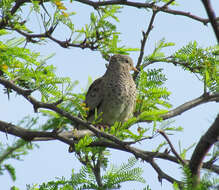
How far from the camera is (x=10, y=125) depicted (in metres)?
4.39

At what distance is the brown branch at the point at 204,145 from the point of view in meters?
2.83

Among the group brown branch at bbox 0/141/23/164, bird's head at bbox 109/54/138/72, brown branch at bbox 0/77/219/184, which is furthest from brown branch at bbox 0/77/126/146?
bird's head at bbox 109/54/138/72

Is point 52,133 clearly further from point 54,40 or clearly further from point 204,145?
point 204,145

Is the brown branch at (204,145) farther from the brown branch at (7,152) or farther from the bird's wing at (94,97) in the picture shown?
the bird's wing at (94,97)

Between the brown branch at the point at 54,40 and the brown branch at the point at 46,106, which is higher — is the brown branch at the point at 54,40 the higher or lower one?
the higher one

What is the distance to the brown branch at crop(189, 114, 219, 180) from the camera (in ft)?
9.29

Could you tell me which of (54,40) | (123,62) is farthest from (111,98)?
(54,40)

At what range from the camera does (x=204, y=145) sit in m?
2.97

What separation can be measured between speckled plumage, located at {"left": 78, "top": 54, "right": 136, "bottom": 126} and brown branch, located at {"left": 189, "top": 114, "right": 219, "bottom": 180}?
127 inches

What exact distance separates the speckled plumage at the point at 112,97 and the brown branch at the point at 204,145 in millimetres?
3235

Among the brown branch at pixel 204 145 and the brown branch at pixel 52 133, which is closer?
the brown branch at pixel 204 145

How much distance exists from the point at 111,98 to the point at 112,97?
0.07 feet

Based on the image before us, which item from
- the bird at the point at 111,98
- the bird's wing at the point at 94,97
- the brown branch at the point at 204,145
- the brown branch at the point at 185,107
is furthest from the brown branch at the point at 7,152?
the bird's wing at the point at 94,97

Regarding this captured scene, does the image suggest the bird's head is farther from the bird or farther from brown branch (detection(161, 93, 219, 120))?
brown branch (detection(161, 93, 219, 120))
